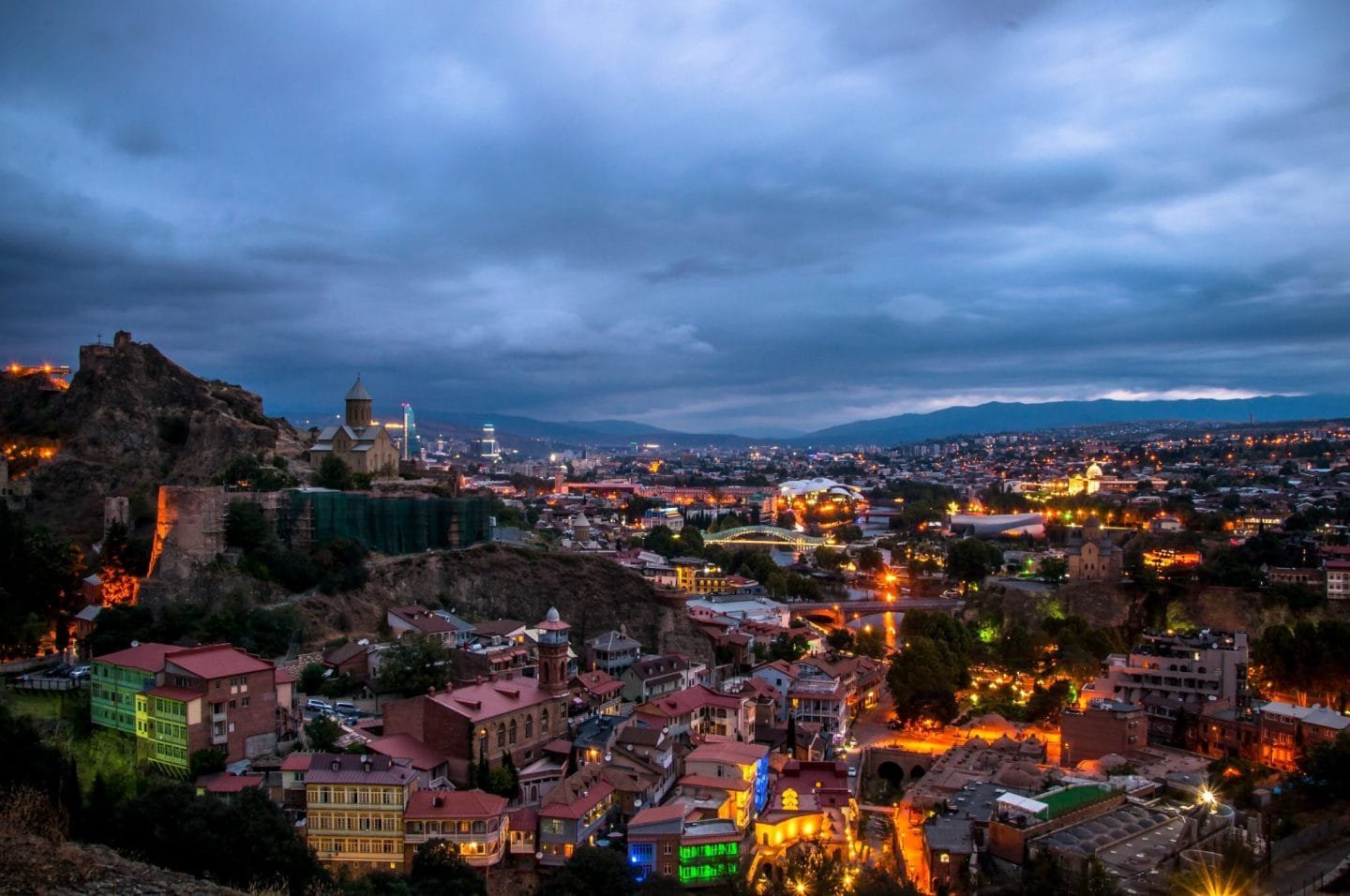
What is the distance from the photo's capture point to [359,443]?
32594 millimetres

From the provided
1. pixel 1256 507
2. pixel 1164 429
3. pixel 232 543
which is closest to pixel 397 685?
pixel 232 543

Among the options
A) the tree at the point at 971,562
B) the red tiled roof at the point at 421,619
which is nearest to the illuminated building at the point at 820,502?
the tree at the point at 971,562

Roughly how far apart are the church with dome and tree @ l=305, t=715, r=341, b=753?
13.7 metres

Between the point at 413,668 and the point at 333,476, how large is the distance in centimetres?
1012

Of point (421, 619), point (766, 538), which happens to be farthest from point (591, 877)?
point (766, 538)

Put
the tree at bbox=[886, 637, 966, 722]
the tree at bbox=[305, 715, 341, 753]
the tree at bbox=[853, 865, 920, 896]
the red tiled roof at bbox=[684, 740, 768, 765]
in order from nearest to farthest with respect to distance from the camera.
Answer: the tree at bbox=[853, 865, 920, 896] → the tree at bbox=[305, 715, 341, 753] → the red tiled roof at bbox=[684, 740, 768, 765] → the tree at bbox=[886, 637, 966, 722]

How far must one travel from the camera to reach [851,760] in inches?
861

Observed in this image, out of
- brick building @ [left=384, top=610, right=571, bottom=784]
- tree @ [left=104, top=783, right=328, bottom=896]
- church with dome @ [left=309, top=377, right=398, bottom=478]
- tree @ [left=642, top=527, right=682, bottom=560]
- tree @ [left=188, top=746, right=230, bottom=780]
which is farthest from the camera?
tree @ [left=642, top=527, right=682, bottom=560]

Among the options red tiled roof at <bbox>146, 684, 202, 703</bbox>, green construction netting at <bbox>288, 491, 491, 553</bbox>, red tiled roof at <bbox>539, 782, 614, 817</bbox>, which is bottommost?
red tiled roof at <bbox>539, 782, 614, 817</bbox>

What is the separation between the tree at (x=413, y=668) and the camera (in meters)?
20.2

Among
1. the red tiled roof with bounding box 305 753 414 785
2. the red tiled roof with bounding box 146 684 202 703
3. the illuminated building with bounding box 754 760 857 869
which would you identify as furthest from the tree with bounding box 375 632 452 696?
the illuminated building with bounding box 754 760 857 869

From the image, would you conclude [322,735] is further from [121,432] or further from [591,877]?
[121,432]

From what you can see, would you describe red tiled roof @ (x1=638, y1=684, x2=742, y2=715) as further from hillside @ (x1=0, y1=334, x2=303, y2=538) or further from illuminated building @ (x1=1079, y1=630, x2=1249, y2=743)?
hillside @ (x1=0, y1=334, x2=303, y2=538)

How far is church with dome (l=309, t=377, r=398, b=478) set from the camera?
3191 cm
